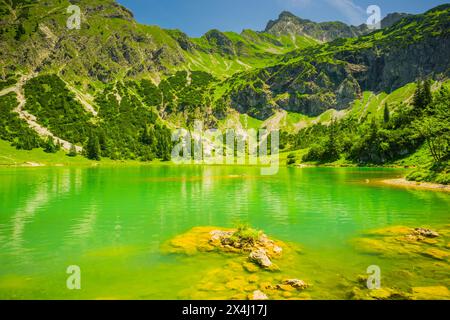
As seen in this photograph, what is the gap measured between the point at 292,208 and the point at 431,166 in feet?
185

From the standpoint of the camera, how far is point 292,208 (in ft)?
144

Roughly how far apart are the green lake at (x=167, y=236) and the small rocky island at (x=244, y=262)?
0.70m

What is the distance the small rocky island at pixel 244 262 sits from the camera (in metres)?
15.9

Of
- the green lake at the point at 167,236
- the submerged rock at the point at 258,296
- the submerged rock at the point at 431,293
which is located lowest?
the green lake at the point at 167,236

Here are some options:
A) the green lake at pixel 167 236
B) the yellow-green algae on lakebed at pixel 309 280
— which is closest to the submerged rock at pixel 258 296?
the yellow-green algae on lakebed at pixel 309 280

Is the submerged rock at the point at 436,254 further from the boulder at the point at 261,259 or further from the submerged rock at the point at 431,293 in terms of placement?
the boulder at the point at 261,259

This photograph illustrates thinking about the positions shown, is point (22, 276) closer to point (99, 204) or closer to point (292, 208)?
Result: point (99, 204)

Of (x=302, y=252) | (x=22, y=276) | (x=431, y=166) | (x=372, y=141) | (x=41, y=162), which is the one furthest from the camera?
(x=41, y=162)

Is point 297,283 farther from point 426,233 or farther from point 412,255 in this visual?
point 426,233

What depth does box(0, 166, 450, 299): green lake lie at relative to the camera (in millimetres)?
17172

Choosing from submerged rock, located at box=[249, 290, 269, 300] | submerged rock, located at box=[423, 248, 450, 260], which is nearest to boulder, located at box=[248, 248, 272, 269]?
submerged rock, located at box=[249, 290, 269, 300]

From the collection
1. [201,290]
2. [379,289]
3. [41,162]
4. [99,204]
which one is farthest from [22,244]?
[41,162]

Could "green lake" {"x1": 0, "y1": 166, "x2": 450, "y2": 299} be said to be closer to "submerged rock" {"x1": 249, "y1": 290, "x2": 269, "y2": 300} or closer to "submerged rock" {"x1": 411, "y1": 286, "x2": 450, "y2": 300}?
"submerged rock" {"x1": 411, "y1": 286, "x2": 450, "y2": 300}
